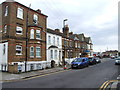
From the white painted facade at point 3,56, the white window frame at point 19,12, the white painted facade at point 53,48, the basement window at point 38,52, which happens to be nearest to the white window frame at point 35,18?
the white window frame at point 19,12

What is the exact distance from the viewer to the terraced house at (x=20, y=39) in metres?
16.9

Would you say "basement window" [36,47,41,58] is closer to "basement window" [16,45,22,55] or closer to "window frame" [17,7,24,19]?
"basement window" [16,45,22,55]

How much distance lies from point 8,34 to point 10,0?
18.0ft

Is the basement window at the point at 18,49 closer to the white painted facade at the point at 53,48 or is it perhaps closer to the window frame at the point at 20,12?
the window frame at the point at 20,12

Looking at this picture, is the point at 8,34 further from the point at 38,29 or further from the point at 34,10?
the point at 34,10

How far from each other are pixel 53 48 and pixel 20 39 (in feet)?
26.3

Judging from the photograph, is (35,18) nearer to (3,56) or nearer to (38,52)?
(38,52)

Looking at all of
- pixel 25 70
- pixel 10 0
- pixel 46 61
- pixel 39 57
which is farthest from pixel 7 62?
pixel 10 0

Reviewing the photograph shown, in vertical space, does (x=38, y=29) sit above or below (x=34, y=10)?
below

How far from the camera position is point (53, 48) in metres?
24.3

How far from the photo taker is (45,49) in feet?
73.5

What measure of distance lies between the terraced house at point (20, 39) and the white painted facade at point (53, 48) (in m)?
1.93

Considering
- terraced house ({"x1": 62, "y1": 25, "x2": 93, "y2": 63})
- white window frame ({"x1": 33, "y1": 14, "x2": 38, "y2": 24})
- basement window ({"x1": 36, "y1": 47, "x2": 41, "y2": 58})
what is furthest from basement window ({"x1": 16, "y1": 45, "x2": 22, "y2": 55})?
terraced house ({"x1": 62, "y1": 25, "x2": 93, "y2": 63})

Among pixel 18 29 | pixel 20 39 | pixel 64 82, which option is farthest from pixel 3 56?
pixel 64 82
